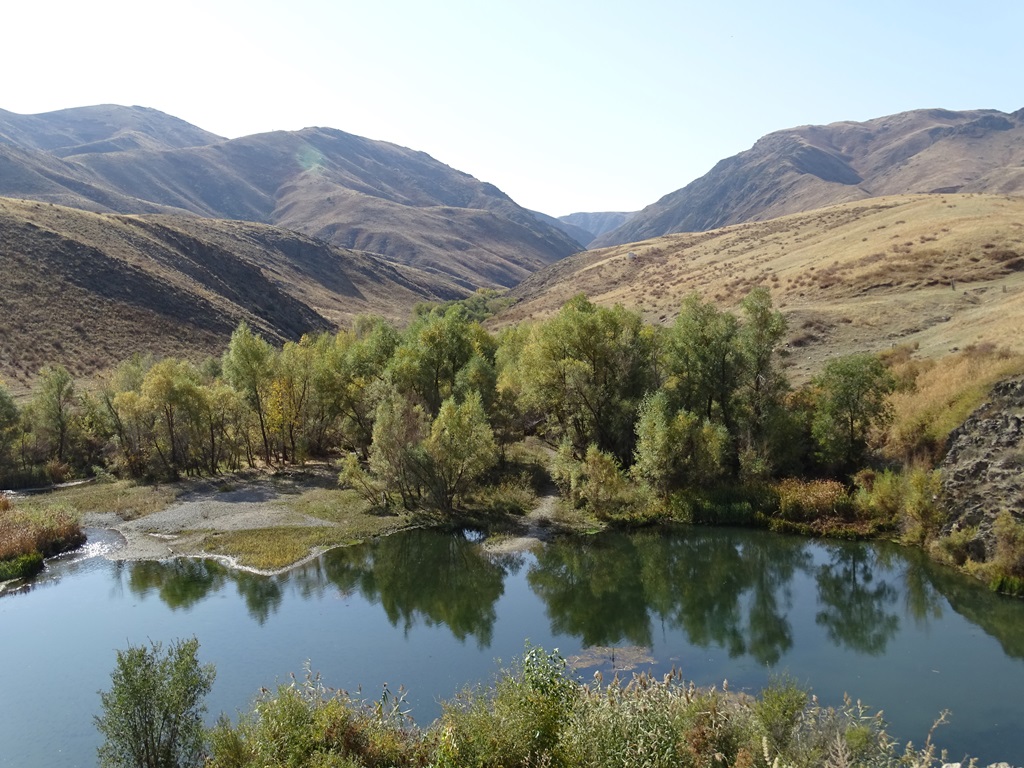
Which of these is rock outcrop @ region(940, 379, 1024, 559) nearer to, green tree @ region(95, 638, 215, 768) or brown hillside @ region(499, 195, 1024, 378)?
brown hillside @ region(499, 195, 1024, 378)

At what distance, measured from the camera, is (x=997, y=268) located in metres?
62.3

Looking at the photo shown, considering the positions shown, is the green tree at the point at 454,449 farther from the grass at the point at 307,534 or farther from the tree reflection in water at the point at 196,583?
the tree reflection in water at the point at 196,583

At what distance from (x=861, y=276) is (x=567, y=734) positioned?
66091mm

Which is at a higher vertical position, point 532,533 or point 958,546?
point 958,546

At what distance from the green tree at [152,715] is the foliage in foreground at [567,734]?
3.41ft

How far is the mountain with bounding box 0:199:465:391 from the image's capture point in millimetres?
75625

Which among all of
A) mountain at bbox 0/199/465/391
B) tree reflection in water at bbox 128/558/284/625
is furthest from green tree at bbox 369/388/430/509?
mountain at bbox 0/199/465/391

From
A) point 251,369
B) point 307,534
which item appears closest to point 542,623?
point 307,534

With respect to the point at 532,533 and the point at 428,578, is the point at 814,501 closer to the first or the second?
the point at 532,533

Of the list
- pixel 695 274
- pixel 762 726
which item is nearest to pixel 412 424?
pixel 762 726

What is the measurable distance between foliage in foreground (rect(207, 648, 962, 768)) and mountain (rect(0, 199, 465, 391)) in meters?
63.3

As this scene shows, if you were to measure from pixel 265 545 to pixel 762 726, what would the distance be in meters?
29.1

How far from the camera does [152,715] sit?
53.2 ft

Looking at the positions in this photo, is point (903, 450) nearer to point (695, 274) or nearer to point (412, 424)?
point (412, 424)
